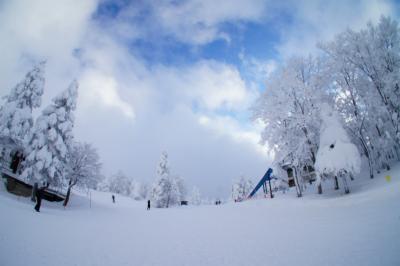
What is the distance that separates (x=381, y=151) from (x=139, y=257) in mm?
24849

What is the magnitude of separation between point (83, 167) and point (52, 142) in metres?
6.84

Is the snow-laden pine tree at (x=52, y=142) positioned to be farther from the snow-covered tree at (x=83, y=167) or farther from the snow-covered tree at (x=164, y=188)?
the snow-covered tree at (x=164, y=188)

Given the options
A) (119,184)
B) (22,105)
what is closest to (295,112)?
(22,105)

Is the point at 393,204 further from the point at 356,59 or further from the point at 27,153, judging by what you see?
the point at 27,153

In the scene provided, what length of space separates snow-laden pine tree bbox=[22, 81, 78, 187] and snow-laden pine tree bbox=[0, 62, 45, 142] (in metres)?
3.80

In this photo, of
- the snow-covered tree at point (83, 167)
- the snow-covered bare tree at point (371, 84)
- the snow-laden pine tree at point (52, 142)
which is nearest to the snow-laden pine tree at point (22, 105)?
the snow-laden pine tree at point (52, 142)

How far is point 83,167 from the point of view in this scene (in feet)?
88.2

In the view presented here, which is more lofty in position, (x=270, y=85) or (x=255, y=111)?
(x=270, y=85)

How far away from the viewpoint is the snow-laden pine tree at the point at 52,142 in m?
19.9

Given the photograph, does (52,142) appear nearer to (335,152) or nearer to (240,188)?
(335,152)

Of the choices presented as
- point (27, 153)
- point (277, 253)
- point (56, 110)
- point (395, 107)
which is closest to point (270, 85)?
point (395, 107)

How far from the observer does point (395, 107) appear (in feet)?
66.6

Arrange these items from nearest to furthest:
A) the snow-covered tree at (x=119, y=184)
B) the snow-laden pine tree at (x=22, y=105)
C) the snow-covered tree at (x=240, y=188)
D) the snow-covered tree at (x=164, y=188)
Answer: the snow-laden pine tree at (x=22, y=105)
the snow-covered tree at (x=164, y=188)
the snow-covered tree at (x=240, y=188)
the snow-covered tree at (x=119, y=184)

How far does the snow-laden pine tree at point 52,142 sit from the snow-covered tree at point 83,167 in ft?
13.1
